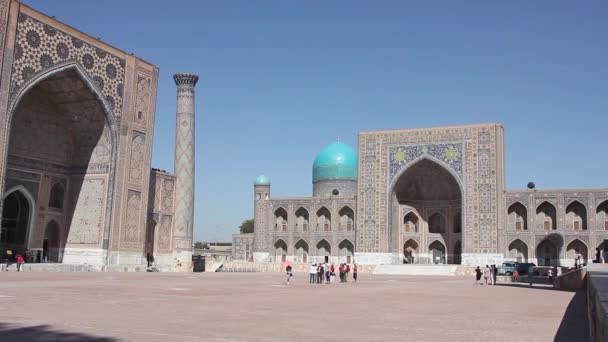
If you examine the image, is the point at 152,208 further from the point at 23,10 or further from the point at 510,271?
the point at 510,271

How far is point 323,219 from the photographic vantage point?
41344 millimetres

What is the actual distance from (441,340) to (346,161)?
4011cm

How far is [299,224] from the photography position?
4203 cm

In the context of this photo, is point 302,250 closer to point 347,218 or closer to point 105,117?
point 347,218

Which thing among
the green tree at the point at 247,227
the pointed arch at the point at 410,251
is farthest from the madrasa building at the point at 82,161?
the green tree at the point at 247,227

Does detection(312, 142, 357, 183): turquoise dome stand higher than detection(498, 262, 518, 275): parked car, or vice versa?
detection(312, 142, 357, 183): turquoise dome

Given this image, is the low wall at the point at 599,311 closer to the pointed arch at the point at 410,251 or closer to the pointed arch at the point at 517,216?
the pointed arch at the point at 517,216

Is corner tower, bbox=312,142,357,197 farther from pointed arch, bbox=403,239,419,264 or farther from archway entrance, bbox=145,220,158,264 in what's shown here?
archway entrance, bbox=145,220,158,264

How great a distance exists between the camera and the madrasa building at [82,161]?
79.2 feet

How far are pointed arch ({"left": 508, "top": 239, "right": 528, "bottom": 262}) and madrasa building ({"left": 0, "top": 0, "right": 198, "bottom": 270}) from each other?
20432 mm

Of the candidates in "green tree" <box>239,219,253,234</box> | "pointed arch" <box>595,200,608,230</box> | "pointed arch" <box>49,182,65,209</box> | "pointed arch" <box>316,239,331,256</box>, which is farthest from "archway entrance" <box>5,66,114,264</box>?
"green tree" <box>239,219,253,234</box>

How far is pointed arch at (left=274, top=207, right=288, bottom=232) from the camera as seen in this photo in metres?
42.4

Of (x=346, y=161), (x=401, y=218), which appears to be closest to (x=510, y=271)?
(x=401, y=218)

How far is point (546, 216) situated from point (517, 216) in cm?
157
